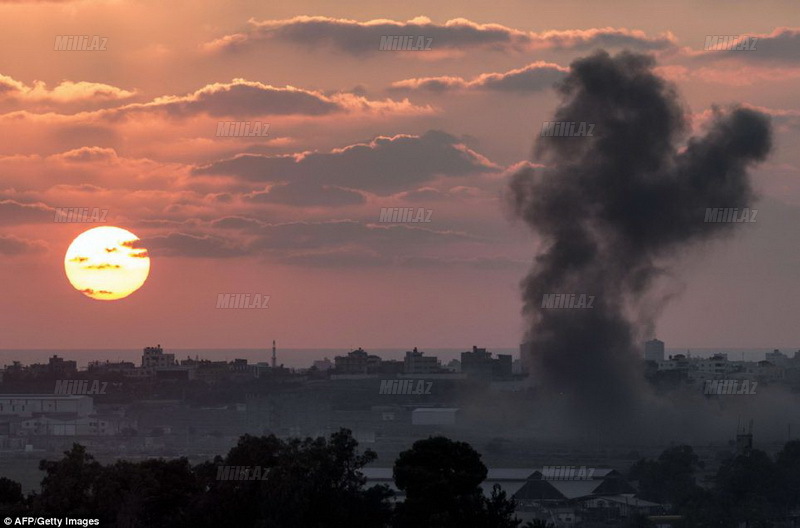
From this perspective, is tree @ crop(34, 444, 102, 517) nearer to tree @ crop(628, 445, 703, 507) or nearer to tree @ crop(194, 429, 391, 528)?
tree @ crop(194, 429, 391, 528)

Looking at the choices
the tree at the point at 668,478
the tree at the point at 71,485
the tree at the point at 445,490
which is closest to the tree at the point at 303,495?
the tree at the point at 445,490

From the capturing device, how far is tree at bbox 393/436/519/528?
243 feet

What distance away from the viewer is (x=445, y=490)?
7450cm

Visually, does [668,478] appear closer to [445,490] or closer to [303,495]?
[445,490]

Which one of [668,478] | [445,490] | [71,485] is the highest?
[668,478]

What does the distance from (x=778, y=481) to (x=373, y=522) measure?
53407mm

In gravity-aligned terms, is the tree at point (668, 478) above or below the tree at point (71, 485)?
above

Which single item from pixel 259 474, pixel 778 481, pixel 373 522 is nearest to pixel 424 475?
pixel 373 522

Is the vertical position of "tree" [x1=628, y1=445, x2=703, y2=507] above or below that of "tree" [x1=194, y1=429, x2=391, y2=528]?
above

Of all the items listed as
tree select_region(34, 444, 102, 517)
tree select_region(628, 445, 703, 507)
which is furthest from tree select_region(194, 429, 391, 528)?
tree select_region(628, 445, 703, 507)

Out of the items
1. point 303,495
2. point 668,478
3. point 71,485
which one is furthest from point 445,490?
point 668,478

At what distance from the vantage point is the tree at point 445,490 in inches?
2911

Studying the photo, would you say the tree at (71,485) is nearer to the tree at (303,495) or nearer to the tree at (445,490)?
the tree at (303,495)

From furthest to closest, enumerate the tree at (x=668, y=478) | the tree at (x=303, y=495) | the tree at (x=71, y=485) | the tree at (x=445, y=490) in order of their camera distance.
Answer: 1. the tree at (x=668, y=478)
2. the tree at (x=445, y=490)
3. the tree at (x=303, y=495)
4. the tree at (x=71, y=485)
